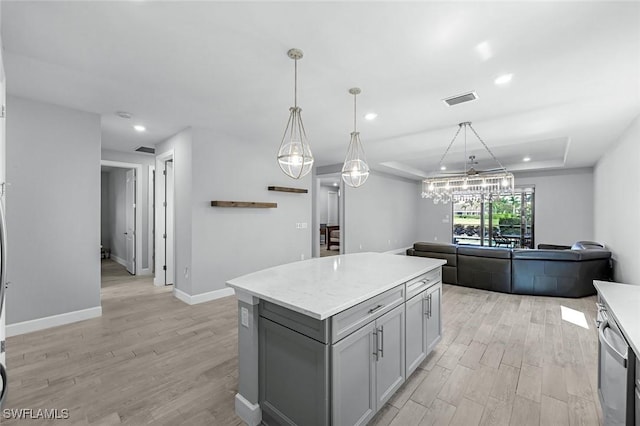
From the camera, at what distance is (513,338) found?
313 cm

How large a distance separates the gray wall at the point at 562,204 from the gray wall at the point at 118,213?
431 inches

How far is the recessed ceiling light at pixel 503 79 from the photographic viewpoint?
258 cm

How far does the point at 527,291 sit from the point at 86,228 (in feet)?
21.7

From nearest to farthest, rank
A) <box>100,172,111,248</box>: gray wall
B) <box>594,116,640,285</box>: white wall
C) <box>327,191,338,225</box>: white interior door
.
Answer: <box>594,116,640,285</box>: white wall → <box>100,172,111,248</box>: gray wall → <box>327,191,338,225</box>: white interior door

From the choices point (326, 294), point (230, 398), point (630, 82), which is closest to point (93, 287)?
point (230, 398)

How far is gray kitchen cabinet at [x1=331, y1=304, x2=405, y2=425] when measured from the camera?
155 centimetres

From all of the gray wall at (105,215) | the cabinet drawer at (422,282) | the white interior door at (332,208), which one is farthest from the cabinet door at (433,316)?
the white interior door at (332,208)

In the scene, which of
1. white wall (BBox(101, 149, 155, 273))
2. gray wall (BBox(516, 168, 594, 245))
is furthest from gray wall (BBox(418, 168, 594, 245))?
white wall (BBox(101, 149, 155, 273))

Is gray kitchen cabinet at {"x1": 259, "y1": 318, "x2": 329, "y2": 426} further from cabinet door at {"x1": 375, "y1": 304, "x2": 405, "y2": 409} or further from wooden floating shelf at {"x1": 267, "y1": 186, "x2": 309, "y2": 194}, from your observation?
wooden floating shelf at {"x1": 267, "y1": 186, "x2": 309, "y2": 194}

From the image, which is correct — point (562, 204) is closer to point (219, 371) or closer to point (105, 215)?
point (219, 371)

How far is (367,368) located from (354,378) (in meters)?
0.14

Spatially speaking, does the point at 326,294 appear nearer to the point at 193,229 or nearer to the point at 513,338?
the point at 513,338

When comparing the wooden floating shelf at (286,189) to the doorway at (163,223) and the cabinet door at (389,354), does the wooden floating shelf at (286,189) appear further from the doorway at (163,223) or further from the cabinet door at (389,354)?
the cabinet door at (389,354)

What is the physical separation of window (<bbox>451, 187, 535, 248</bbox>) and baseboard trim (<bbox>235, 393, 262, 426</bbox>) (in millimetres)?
8044
